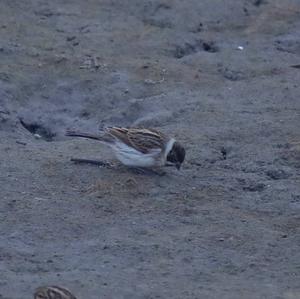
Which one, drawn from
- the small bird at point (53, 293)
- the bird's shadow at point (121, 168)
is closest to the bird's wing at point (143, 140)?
the bird's shadow at point (121, 168)

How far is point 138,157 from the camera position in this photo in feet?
36.0

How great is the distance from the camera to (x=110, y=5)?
15.6m

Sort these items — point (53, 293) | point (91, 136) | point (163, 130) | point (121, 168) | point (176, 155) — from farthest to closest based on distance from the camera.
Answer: point (163, 130), point (91, 136), point (121, 168), point (176, 155), point (53, 293)

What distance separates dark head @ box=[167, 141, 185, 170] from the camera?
1090cm

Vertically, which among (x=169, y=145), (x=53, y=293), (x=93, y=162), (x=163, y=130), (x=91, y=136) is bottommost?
(x=163, y=130)

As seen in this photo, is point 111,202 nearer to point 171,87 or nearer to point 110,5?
point 171,87

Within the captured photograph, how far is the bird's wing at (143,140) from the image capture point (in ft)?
36.0

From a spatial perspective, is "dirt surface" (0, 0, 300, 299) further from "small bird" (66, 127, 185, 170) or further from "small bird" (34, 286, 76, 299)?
"small bird" (34, 286, 76, 299)

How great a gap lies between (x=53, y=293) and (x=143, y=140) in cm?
309

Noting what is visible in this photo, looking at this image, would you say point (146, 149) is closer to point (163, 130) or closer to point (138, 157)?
point (138, 157)

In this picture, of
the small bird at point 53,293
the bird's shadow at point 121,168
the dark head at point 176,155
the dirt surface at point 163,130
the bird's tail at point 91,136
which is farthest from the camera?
the bird's tail at point 91,136

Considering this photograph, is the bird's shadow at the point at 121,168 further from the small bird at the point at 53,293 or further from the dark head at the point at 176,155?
the small bird at the point at 53,293

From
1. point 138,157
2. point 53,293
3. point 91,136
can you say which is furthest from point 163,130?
point 53,293

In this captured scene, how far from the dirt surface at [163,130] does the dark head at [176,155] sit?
0.43 feet
